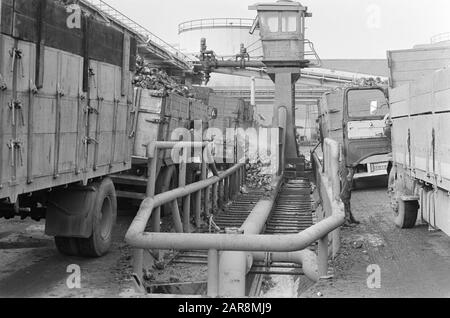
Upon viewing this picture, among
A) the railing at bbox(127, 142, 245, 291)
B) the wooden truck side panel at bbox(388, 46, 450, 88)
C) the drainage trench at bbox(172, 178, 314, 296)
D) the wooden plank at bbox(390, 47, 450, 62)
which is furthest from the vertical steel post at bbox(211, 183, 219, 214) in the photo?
Answer: the wooden plank at bbox(390, 47, 450, 62)

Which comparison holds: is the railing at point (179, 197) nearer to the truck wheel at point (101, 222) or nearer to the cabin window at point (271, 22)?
the truck wheel at point (101, 222)

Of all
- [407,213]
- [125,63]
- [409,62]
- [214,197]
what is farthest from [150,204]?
[409,62]

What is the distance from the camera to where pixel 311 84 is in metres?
45.0

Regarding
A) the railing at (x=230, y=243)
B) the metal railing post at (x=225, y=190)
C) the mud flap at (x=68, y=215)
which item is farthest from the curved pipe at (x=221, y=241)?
the metal railing post at (x=225, y=190)

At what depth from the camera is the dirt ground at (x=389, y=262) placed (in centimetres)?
564

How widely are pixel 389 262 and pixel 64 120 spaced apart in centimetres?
421

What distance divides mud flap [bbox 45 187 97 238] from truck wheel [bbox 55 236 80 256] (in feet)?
1.26

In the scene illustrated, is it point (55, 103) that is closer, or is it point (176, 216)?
point (55, 103)

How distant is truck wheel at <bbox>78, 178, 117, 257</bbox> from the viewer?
23.4 ft

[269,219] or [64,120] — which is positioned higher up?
[64,120]

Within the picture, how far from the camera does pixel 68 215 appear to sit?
680 cm

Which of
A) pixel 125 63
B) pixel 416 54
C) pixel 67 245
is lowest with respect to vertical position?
pixel 67 245

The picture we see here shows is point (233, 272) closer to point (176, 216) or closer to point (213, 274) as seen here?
point (213, 274)
